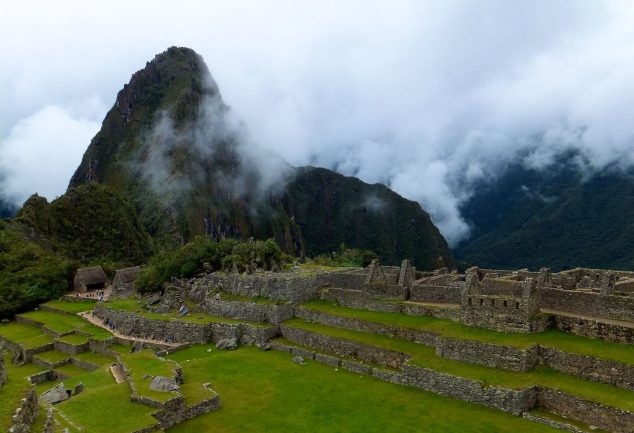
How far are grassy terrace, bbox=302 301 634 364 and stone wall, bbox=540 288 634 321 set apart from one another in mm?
1214

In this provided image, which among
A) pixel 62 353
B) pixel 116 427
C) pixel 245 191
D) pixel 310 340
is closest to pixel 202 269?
pixel 62 353

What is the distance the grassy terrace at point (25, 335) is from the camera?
31.9 meters

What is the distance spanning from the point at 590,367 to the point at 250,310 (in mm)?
16446

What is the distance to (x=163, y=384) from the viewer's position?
17641mm

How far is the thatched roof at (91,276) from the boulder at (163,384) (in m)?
35.1

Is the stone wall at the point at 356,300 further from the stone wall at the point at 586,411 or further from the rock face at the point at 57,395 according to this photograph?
the rock face at the point at 57,395

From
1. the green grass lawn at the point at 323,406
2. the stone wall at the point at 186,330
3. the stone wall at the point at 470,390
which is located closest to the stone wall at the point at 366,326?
the stone wall at the point at 186,330

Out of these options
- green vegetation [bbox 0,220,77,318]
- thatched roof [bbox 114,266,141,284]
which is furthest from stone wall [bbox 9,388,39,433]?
thatched roof [bbox 114,266,141,284]

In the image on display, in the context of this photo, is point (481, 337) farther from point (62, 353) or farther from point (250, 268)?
point (62, 353)

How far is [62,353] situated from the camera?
30.2m

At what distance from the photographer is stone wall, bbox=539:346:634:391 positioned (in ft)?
47.7

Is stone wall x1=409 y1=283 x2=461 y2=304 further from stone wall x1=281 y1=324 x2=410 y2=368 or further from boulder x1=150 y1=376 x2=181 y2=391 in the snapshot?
boulder x1=150 y1=376 x2=181 y2=391

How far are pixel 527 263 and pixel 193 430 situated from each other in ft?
161

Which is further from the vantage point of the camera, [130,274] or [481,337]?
[130,274]
